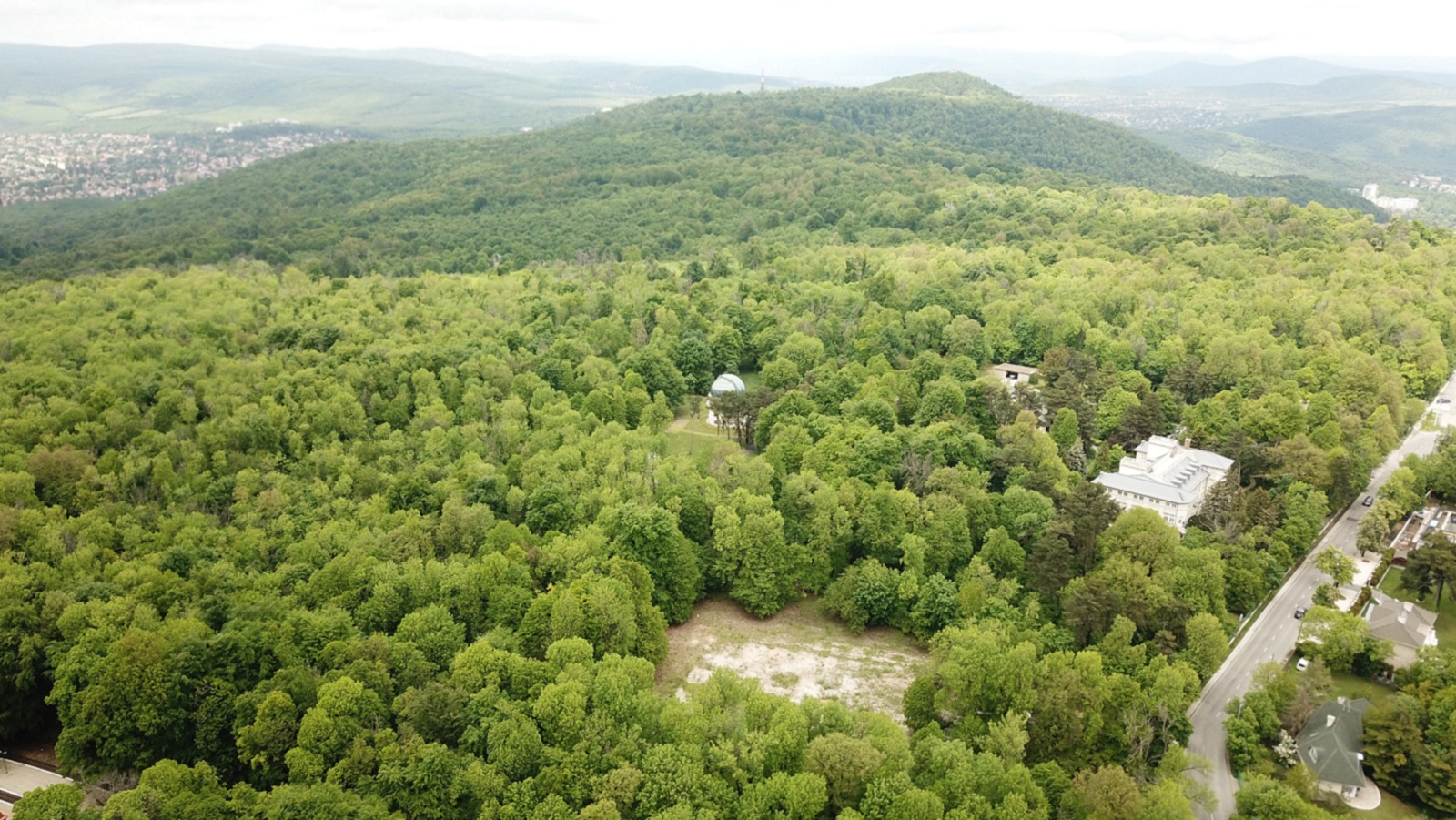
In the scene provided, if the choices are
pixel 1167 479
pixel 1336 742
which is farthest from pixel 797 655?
pixel 1167 479

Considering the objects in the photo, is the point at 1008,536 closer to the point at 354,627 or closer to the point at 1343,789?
the point at 1343,789

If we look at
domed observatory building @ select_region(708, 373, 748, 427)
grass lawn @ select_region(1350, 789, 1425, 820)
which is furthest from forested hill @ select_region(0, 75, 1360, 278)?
grass lawn @ select_region(1350, 789, 1425, 820)

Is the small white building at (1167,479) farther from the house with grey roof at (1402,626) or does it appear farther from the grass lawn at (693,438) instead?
the grass lawn at (693,438)

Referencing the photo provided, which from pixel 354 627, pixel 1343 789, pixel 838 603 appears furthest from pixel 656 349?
pixel 1343 789

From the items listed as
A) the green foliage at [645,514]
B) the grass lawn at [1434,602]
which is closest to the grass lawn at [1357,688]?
the green foliage at [645,514]

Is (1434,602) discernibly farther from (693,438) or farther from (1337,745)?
(693,438)
